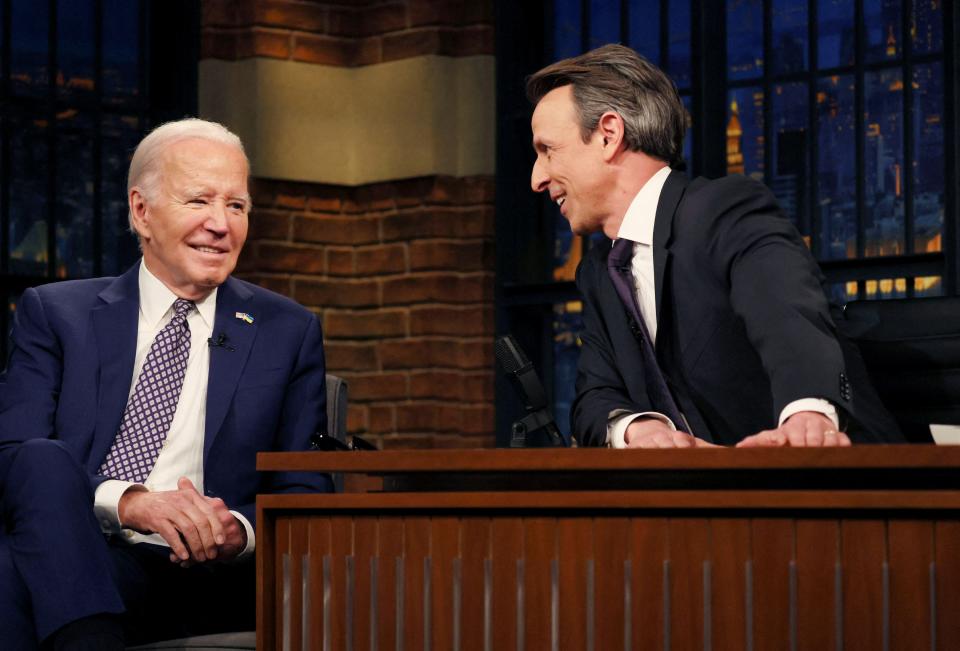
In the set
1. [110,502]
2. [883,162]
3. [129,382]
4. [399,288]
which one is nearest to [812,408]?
[110,502]

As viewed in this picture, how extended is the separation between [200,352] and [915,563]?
1544mm

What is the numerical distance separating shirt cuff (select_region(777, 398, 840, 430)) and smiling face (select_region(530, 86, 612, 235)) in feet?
2.64

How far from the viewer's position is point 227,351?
8.92ft

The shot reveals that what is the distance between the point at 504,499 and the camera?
5.65ft

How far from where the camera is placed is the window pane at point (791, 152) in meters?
4.48

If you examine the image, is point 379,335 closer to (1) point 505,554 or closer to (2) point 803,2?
(2) point 803,2

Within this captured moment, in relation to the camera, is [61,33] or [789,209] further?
[61,33]

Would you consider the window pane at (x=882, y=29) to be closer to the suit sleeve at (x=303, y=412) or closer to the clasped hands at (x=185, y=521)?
the suit sleeve at (x=303, y=412)

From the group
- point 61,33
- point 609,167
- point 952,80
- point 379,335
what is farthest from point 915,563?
point 61,33

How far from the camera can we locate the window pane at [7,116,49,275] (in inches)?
184

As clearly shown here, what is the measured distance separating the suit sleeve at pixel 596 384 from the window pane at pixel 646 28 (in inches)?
85.0

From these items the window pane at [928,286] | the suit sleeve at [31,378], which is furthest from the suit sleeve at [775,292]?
the window pane at [928,286]

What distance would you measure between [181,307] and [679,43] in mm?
2426

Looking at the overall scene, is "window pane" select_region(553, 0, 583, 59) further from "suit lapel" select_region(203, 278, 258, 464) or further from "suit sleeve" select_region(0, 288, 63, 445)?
"suit sleeve" select_region(0, 288, 63, 445)
